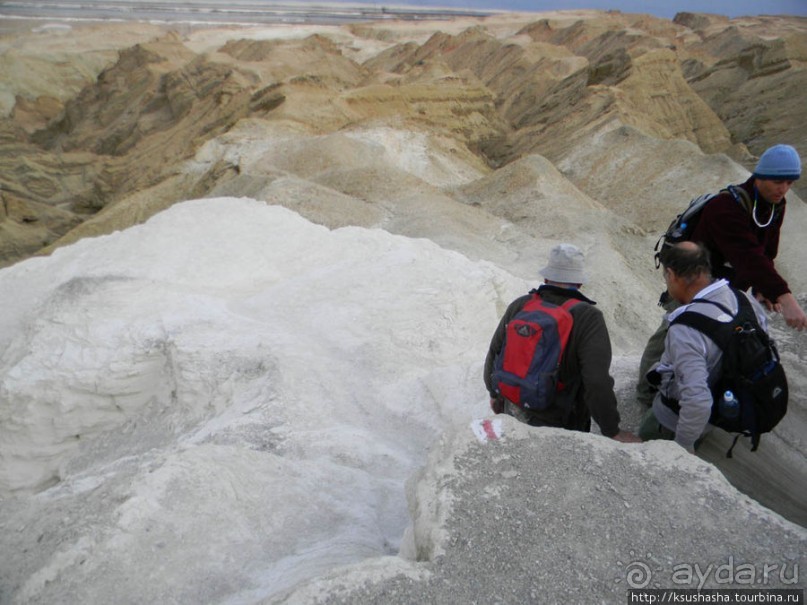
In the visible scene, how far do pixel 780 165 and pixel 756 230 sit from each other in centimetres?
39

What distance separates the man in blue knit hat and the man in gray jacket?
1.37 ft

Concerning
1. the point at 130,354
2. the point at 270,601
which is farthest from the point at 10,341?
the point at 270,601

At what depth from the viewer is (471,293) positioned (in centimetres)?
604

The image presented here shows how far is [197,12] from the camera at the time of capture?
5109 cm

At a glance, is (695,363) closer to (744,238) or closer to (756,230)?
(744,238)

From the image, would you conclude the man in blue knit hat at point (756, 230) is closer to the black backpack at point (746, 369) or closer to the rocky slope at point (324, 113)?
the black backpack at point (746, 369)

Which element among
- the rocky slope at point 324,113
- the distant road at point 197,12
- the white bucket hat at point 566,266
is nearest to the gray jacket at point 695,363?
the white bucket hat at point 566,266

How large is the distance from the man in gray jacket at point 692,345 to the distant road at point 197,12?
51904 mm

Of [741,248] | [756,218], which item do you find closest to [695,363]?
[741,248]

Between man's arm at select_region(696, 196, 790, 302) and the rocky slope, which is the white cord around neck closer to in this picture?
man's arm at select_region(696, 196, 790, 302)

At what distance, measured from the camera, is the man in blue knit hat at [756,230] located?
3.29 metres

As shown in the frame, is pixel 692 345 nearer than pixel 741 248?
Yes

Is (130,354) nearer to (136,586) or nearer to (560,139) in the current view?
(136,586)

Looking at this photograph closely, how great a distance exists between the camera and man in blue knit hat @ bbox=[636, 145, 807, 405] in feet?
10.8
